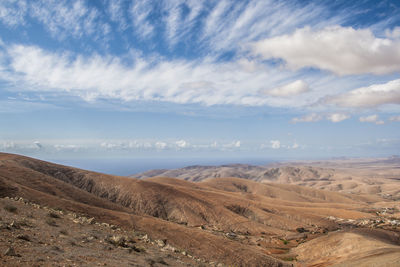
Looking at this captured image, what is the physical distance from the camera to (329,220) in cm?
6406

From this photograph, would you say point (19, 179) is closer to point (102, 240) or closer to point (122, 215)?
point (122, 215)

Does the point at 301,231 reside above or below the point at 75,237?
below

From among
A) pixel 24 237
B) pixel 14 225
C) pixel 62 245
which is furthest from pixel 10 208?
pixel 62 245

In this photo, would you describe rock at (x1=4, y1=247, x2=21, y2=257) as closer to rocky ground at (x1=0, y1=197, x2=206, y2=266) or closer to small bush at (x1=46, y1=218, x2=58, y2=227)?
rocky ground at (x1=0, y1=197, x2=206, y2=266)

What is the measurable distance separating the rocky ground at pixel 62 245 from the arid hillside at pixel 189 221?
→ 17cm

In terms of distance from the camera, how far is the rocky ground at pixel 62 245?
1234 cm

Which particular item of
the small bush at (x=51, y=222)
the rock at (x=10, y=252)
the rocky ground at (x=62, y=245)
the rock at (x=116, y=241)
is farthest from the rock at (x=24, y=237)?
the rock at (x=116, y=241)

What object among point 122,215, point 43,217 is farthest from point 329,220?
point 43,217

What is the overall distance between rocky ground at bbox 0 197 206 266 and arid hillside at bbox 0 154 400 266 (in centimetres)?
17

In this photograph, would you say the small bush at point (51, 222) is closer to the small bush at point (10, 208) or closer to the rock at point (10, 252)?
the small bush at point (10, 208)

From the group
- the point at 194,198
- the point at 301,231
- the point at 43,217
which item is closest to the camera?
the point at 43,217

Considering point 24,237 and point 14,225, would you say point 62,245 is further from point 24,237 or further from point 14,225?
point 14,225

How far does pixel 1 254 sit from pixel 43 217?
10.4 metres

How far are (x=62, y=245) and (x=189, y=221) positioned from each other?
39.1 metres
